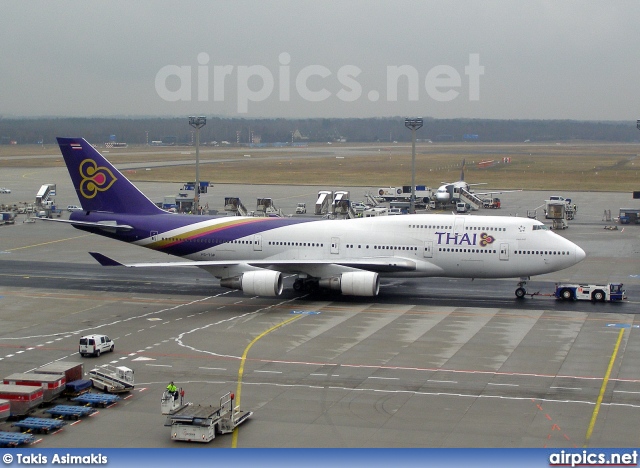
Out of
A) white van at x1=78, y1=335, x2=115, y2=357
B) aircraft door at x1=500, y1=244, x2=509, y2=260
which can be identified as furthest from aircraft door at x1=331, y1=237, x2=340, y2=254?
white van at x1=78, y1=335, x2=115, y2=357

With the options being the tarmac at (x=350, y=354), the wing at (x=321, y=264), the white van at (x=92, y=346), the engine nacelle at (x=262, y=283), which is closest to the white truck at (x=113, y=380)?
the tarmac at (x=350, y=354)

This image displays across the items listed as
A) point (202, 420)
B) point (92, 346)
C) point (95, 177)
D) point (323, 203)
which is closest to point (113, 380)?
point (92, 346)

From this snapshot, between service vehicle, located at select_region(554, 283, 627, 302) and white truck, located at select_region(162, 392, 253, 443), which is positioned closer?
white truck, located at select_region(162, 392, 253, 443)

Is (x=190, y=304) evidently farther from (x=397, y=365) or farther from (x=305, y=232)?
(x=397, y=365)

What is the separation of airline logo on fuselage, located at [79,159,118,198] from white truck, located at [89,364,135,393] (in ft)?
80.9

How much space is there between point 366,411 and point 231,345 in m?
11.6

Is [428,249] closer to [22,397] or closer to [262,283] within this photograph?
[262,283]

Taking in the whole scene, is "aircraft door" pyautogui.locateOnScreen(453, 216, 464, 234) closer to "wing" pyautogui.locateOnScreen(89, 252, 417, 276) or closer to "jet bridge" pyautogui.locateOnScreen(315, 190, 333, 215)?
"wing" pyautogui.locateOnScreen(89, 252, 417, 276)

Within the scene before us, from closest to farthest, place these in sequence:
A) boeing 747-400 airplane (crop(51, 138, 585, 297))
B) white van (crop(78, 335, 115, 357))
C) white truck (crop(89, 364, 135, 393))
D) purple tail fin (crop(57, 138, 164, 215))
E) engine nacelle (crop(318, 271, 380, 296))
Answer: white truck (crop(89, 364, 135, 393))
white van (crop(78, 335, 115, 357))
engine nacelle (crop(318, 271, 380, 296))
boeing 747-400 airplane (crop(51, 138, 585, 297))
purple tail fin (crop(57, 138, 164, 215))

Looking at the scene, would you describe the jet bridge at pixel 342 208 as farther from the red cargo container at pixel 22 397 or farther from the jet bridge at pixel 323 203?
the red cargo container at pixel 22 397

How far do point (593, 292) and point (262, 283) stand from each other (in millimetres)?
19790

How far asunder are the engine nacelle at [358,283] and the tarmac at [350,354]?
0.89 meters

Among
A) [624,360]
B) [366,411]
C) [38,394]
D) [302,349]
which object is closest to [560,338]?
[624,360]

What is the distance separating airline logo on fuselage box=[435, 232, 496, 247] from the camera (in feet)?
165
